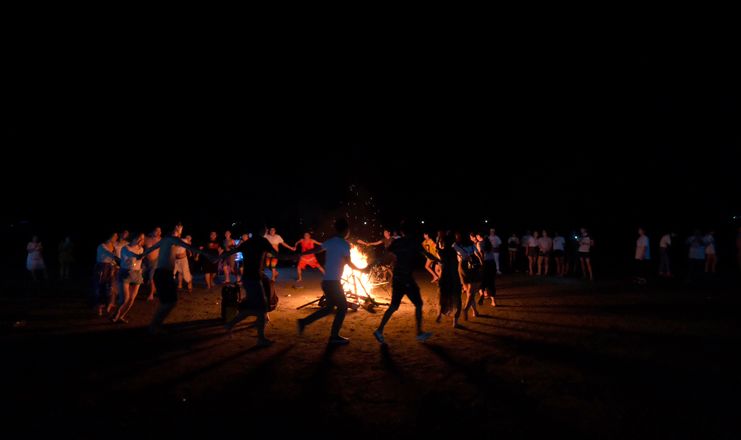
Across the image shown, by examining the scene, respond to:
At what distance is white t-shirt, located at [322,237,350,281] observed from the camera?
7059 mm

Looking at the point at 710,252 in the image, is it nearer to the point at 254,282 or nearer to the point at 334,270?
the point at 334,270

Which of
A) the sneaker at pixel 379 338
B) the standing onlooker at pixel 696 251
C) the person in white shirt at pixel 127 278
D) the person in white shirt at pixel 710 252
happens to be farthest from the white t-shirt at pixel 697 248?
the person in white shirt at pixel 127 278

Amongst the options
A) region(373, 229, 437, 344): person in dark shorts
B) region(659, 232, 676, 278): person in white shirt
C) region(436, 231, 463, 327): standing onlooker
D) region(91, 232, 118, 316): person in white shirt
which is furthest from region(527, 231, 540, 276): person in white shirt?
region(91, 232, 118, 316): person in white shirt

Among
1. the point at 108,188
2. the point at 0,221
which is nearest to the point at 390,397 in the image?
the point at 108,188

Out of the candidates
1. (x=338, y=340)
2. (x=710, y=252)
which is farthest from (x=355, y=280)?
(x=710, y=252)

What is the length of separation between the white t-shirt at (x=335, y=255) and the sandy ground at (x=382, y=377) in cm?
120

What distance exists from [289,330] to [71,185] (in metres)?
38.5

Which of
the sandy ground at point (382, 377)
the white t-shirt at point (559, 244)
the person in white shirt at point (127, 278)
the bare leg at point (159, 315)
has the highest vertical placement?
the white t-shirt at point (559, 244)

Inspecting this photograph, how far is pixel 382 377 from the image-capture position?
5.78 meters

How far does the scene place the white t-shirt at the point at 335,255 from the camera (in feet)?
23.2

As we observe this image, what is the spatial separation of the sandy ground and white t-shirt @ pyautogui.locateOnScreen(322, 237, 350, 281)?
1.20 meters

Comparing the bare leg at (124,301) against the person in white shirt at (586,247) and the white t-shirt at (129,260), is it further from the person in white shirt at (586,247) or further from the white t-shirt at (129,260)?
the person in white shirt at (586,247)

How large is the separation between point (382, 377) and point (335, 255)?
205 centimetres

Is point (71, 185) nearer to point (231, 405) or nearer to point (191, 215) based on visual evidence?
point (191, 215)
